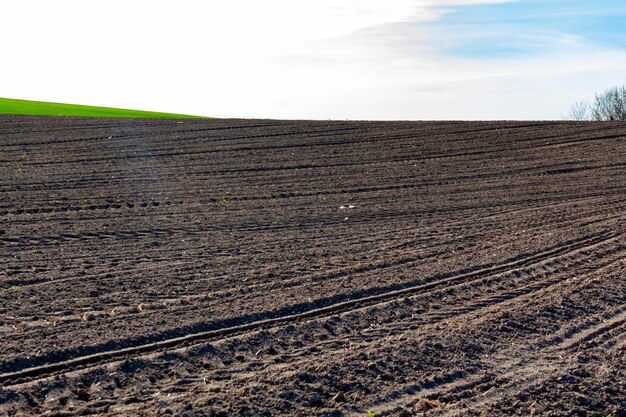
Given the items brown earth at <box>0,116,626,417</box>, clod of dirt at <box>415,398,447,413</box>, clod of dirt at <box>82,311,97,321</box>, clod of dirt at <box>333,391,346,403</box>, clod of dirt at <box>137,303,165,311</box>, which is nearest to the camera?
clod of dirt at <box>415,398,447,413</box>

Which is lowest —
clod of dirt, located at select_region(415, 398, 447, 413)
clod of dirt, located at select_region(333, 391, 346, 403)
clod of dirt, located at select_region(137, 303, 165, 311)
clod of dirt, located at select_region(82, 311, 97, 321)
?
clod of dirt, located at select_region(415, 398, 447, 413)

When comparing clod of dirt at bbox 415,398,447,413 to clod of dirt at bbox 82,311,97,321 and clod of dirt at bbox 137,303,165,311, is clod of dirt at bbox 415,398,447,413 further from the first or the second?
clod of dirt at bbox 82,311,97,321

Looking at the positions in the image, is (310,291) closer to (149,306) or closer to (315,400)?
(149,306)

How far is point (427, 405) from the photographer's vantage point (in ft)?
18.5

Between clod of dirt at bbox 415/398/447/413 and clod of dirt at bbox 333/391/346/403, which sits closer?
clod of dirt at bbox 415/398/447/413

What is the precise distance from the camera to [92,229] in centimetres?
1154

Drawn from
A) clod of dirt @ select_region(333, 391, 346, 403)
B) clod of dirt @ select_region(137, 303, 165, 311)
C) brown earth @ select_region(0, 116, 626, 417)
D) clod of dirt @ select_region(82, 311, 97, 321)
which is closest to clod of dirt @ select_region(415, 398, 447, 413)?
brown earth @ select_region(0, 116, 626, 417)

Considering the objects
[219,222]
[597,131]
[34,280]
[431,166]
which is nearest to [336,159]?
[431,166]

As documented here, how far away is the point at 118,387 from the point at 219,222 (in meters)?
6.34

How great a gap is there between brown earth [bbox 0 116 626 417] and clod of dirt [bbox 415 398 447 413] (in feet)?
0.05

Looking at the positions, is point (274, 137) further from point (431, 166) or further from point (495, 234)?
point (495, 234)

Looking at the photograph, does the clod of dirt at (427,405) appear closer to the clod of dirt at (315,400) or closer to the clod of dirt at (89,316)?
the clod of dirt at (315,400)

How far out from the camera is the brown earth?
19.4 feet

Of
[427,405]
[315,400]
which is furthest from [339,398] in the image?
[427,405]
